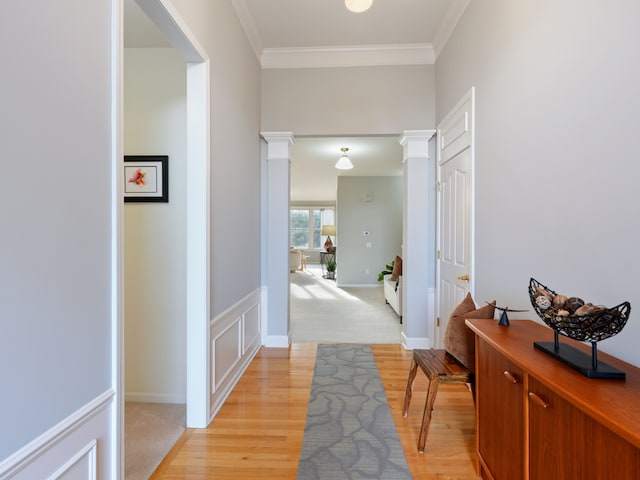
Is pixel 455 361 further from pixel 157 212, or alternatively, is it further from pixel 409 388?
pixel 157 212

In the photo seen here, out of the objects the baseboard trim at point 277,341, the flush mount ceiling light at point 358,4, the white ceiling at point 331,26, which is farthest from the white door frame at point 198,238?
the baseboard trim at point 277,341

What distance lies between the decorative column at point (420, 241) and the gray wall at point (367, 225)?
449cm

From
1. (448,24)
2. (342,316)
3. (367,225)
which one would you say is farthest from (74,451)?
(367,225)

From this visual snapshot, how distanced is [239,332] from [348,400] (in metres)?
1.06

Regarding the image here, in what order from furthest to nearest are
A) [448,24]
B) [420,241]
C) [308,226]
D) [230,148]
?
[308,226] < [420,241] < [448,24] < [230,148]

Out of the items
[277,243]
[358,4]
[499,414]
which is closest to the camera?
[499,414]

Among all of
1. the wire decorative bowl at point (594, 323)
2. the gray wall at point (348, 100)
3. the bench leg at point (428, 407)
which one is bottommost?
the bench leg at point (428, 407)

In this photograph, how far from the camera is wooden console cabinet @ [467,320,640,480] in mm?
812

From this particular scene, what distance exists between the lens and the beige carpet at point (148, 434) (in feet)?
5.90

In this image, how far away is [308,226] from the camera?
42.5ft

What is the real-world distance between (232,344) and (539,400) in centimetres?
213

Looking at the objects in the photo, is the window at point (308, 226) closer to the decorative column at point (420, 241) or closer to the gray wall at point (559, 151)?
the decorative column at point (420, 241)

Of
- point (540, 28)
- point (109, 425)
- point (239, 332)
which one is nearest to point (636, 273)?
point (540, 28)

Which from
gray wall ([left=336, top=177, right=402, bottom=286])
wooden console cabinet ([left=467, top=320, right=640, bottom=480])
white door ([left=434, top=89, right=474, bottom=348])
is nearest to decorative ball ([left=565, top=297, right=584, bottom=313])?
wooden console cabinet ([left=467, top=320, right=640, bottom=480])
